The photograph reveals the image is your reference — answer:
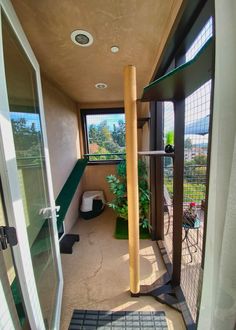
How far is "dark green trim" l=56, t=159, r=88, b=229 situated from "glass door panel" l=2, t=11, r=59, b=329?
0.63 meters

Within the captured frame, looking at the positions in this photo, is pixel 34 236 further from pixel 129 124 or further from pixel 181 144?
pixel 181 144

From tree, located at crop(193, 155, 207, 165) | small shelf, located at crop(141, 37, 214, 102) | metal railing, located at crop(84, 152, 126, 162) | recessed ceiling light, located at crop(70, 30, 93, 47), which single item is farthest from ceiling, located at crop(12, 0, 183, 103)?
metal railing, located at crop(84, 152, 126, 162)

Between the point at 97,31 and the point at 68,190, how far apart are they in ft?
6.35

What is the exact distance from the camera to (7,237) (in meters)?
0.70

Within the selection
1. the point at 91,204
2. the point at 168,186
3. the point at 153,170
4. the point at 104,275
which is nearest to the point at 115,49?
the point at 153,170

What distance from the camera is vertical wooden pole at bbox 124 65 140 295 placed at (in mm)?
1180

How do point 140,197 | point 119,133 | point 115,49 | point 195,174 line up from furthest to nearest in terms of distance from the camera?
point 119,133
point 140,197
point 115,49
point 195,174

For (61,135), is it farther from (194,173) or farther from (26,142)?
(194,173)

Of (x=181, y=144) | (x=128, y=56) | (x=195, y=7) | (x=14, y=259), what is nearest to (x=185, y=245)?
(x=181, y=144)

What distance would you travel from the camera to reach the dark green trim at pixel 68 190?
202 centimetres

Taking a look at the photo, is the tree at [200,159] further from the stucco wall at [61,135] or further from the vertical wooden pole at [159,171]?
the stucco wall at [61,135]

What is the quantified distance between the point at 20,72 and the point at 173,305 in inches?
85.1

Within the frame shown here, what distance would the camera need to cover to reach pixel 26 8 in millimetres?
963

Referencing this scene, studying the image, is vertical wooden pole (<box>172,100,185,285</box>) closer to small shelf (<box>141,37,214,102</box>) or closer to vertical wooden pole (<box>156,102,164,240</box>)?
small shelf (<box>141,37,214,102</box>)
